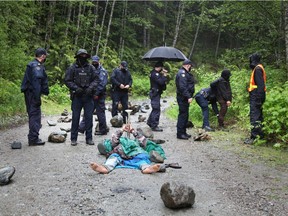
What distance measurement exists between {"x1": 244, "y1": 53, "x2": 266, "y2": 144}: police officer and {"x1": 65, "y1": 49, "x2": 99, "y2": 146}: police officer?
3.99 metres

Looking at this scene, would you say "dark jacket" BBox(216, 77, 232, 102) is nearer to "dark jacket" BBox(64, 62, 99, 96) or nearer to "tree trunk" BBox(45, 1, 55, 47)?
"dark jacket" BBox(64, 62, 99, 96)

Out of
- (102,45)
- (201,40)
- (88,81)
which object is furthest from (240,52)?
(201,40)

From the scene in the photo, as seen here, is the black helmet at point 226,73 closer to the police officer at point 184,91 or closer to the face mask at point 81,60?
the police officer at point 184,91

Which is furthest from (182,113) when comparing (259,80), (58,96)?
(58,96)

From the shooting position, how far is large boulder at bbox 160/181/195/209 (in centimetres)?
441

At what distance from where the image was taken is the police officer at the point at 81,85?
8.26m

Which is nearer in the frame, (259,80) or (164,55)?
(259,80)

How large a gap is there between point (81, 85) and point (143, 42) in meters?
29.3

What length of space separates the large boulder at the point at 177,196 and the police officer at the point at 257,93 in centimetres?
438

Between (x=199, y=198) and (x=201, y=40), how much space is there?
134ft

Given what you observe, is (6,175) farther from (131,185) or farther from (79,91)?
(79,91)

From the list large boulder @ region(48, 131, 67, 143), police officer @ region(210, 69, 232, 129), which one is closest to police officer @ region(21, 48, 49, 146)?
large boulder @ region(48, 131, 67, 143)

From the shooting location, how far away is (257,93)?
27.4 ft

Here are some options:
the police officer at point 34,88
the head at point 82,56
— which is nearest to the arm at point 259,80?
the head at point 82,56
